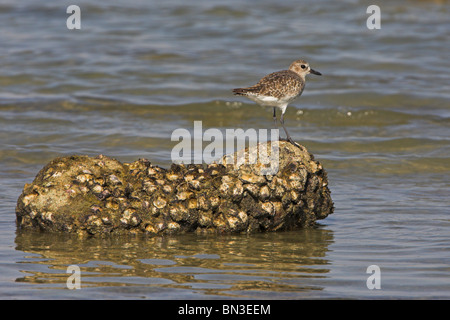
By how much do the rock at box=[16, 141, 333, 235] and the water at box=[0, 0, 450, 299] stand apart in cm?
18

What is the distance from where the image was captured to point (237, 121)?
13.7 meters

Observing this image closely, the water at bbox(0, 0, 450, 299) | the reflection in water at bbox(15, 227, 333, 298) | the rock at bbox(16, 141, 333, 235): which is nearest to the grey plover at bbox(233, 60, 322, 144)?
the rock at bbox(16, 141, 333, 235)

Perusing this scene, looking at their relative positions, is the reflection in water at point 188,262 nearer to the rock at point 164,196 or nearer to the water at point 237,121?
the water at point 237,121

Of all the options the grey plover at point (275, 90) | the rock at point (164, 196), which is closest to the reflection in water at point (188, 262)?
the rock at point (164, 196)

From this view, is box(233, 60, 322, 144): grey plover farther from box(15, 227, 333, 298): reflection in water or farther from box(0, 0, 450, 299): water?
box(15, 227, 333, 298): reflection in water

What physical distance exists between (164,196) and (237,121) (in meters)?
6.76

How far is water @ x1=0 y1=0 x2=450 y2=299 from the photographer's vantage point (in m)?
5.97

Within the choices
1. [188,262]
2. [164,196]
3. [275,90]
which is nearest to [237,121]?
[275,90]

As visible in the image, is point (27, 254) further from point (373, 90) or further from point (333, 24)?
point (333, 24)

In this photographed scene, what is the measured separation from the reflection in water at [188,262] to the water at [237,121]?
24mm

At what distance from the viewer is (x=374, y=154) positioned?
36.5ft

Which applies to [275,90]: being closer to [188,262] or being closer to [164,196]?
[164,196]

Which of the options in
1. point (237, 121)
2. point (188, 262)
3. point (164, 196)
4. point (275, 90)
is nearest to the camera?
point (188, 262)

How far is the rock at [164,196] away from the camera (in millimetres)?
6969
